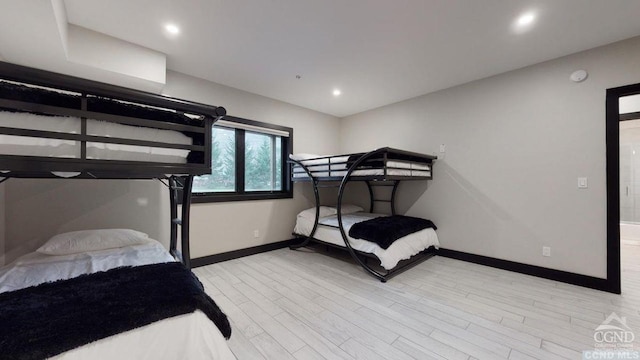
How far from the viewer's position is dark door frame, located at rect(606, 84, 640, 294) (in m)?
2.18

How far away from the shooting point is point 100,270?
4.66 ft

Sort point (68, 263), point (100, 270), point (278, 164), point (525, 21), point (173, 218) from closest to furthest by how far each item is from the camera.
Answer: point (100, 270)
point (68, 263)
point (525, 21)
point (173, 218)
point (278, 164)

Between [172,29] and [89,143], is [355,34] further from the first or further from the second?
[89,143]

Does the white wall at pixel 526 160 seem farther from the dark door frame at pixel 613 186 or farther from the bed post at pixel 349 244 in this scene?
the bed post at pixel 349 244

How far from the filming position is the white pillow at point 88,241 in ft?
5.65

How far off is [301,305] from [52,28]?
2.71m

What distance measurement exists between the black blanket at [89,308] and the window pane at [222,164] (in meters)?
1.89

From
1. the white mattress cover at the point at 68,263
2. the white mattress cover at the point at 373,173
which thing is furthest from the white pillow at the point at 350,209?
the white mattress cover at the point at 68,263

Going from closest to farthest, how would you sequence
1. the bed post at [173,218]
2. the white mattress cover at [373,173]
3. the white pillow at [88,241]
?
the white pillow at [88,241], the bed post at [173,218], the white mattress cover at [373,173]

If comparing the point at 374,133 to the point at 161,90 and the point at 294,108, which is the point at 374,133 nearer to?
the point at 294,108

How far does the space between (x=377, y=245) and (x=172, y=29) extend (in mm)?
2798

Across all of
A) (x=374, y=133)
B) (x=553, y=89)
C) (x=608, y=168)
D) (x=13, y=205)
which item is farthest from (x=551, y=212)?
(x=13, y=205)

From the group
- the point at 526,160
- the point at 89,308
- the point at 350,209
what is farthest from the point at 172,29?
the point at 526,160

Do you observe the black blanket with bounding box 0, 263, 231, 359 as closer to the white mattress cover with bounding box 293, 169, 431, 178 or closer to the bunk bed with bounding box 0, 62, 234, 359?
the bunk bed with bounding box 0, 62, 234, 359
